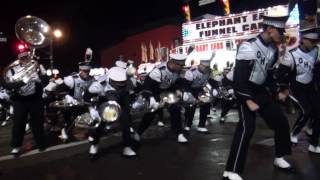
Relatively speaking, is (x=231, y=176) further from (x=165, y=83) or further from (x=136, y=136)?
(x=136, y=136)

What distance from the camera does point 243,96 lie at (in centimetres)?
524

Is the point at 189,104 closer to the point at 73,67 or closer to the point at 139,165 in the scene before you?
the point at 139,165

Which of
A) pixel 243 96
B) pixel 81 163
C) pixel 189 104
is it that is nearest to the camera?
pixel 243 96


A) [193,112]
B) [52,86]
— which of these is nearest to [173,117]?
[193,112]

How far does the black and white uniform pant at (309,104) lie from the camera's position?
22.7ft

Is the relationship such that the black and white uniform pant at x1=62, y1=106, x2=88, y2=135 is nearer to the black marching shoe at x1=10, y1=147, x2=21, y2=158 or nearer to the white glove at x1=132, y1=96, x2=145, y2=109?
the white glove at x1=132, y1=96, x2=145, y2=109

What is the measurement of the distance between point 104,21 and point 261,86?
26.5 metres

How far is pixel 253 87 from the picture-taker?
5.46 meters

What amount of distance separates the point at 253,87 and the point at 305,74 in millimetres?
2030

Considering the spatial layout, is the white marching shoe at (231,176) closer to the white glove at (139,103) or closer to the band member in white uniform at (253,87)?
the band member in white uniform at (253,87)

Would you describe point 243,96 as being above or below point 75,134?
above

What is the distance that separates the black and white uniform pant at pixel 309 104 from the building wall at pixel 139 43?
17.7 metres

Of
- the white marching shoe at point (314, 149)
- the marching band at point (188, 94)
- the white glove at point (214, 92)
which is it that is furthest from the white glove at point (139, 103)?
the white marching shoe at point (314, 149)

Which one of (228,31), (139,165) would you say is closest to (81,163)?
(139,165)
